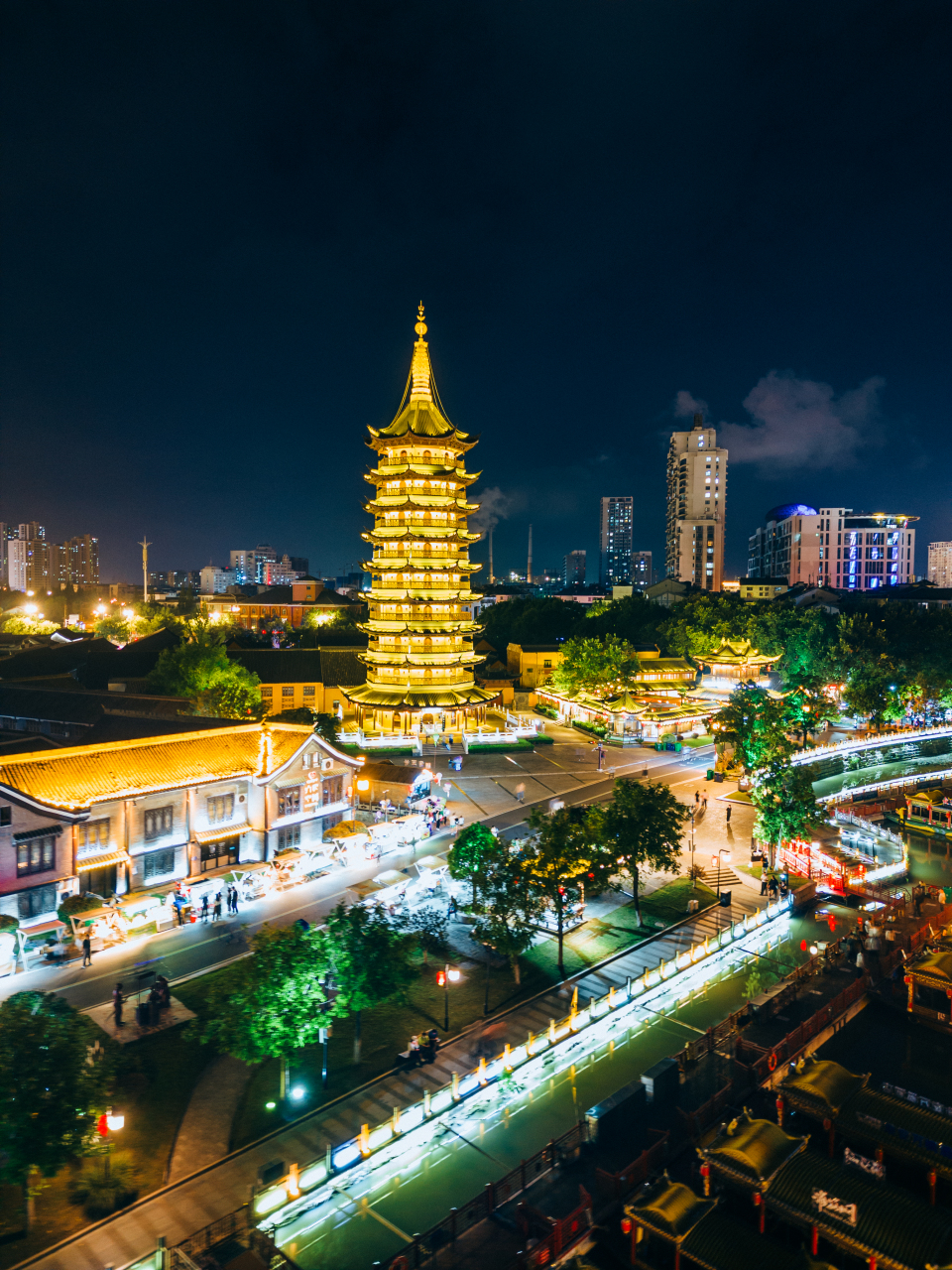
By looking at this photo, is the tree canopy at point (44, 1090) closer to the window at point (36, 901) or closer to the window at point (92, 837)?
the window at point (36, 901)

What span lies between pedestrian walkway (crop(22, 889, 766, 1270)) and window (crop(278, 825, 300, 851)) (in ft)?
50.1

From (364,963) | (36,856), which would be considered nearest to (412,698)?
(36,856)

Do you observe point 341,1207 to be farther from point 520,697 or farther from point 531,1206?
point 520,697

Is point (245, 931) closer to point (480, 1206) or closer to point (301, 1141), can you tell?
point (301, 1141)

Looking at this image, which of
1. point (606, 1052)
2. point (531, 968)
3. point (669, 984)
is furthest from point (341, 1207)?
point (669, 984)

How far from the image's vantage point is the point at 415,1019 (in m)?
21.6

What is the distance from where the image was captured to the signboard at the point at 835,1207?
1255 cm

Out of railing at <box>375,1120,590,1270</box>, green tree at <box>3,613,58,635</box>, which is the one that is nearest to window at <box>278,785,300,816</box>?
railing at <box>375,1120,590,1270</box>

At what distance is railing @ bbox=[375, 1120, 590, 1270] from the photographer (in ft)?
43.6

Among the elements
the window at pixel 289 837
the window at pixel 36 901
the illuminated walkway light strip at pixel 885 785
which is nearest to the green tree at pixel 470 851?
the window at pixel 289 837

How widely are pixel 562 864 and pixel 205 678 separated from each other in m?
40.8

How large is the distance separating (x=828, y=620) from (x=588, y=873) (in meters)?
75.9

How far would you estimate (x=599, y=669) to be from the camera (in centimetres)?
6500

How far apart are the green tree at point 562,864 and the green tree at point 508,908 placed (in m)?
0.35
